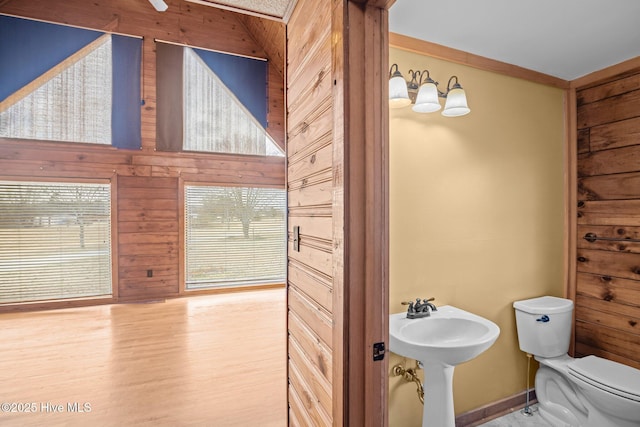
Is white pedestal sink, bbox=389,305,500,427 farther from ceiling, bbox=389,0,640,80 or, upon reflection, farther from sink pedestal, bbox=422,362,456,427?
ceiling, bbox=389,0,640,80

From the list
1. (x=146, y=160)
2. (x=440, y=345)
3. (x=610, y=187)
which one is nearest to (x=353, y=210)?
(x=440, y=345)

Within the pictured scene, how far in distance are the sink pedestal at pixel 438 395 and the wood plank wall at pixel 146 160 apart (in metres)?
4.36

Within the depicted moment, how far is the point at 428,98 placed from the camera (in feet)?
6.19

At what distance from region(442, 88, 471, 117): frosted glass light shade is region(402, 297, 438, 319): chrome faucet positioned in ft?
3.71

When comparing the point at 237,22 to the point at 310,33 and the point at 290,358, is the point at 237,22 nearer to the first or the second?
the point at 310,33

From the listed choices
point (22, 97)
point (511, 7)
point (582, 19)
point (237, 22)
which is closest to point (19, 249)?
point (22, 97)

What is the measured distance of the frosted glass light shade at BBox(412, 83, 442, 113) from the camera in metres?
1.89

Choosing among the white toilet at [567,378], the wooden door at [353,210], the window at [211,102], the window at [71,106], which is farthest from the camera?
the window at [211,102]

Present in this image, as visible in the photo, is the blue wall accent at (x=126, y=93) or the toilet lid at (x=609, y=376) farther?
the blue wall accent at (x=126, y=93)

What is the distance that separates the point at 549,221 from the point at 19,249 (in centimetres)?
619

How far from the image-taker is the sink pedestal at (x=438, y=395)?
5.63ft

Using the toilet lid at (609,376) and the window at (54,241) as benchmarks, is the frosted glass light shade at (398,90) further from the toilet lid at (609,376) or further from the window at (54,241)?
the window at (54,241)

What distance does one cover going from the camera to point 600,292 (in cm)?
242

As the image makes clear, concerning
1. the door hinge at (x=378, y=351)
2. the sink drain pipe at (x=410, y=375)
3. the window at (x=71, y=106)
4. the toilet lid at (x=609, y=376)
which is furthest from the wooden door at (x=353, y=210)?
the window at (x=71, y=106)
